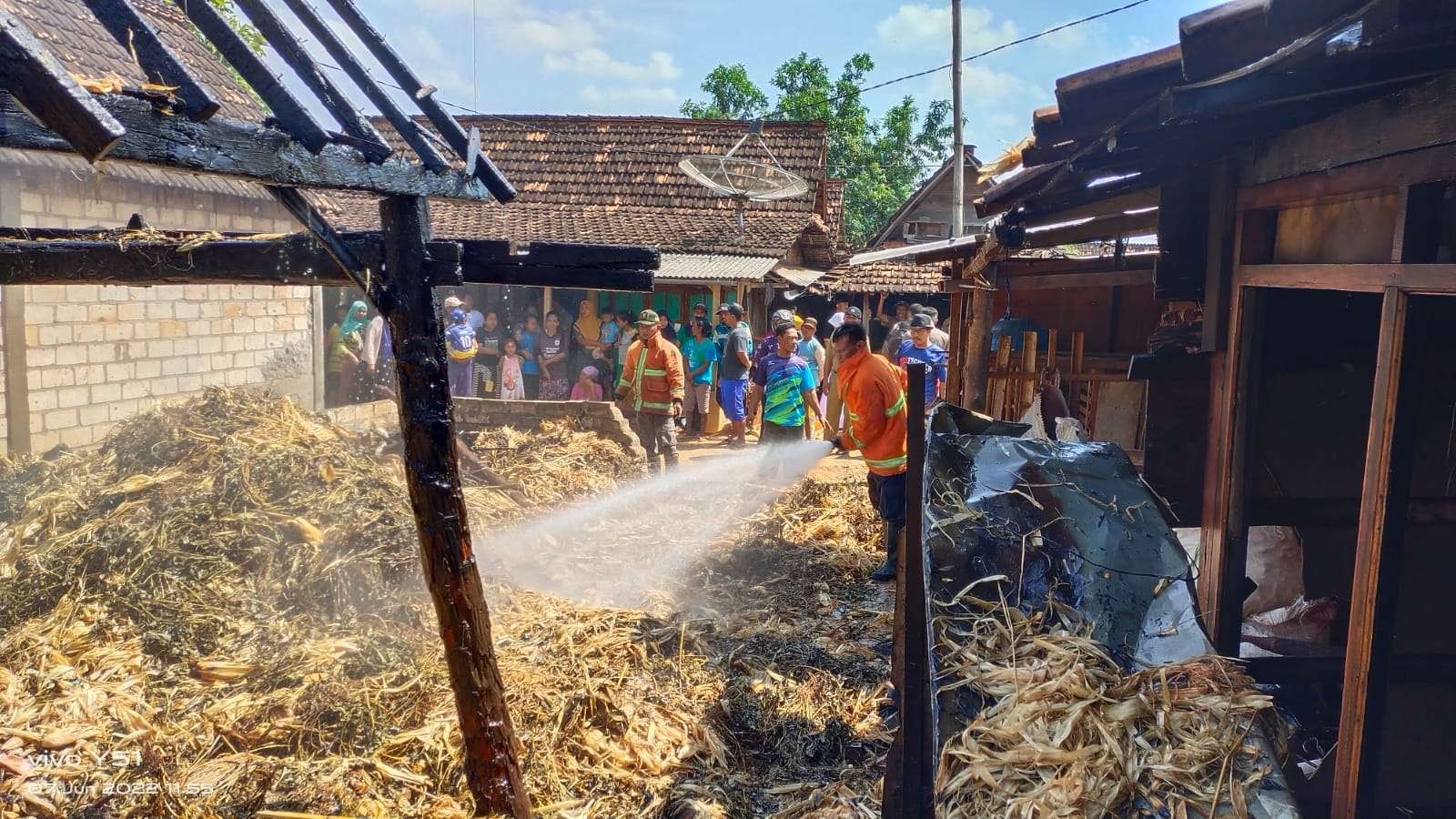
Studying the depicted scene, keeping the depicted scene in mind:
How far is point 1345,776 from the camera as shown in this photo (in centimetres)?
315

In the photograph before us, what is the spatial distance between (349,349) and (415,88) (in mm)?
10462

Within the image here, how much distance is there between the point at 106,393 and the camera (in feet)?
33.2

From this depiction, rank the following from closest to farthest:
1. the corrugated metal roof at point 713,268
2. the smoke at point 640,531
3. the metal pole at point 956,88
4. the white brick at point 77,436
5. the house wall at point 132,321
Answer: the smoke at point 640,531 < the house wall at point 132,321 < the white brick at point 77,436 < the corrugated metal roof at point 713,268 < the metal pole at point 956,88

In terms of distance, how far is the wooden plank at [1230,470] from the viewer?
4.40 metres

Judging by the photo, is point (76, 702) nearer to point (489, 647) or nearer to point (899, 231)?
point (489, 647)

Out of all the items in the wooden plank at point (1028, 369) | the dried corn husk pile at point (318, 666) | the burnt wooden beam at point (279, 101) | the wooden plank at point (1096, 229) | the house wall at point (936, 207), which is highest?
the house wall at point (936, 207)

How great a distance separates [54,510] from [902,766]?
18.4 ft

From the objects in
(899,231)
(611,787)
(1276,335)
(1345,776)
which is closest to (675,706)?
(611,787)

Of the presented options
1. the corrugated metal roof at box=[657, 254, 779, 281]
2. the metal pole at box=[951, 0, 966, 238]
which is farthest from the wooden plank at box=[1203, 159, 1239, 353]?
the metal pole at box=[951, 0, 966, 238]

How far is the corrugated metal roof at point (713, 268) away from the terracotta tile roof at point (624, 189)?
0.24 metres

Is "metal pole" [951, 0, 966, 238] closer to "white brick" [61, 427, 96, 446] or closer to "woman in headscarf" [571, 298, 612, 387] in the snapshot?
"woman in headscarf" [571, 298, 612, 387]

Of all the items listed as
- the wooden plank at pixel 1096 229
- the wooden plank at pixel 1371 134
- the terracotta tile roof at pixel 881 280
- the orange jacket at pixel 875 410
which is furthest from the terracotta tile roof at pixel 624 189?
the wooden plank at pixel 1371 134

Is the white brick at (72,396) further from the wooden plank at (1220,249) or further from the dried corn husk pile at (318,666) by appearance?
the wooden plank at (1220,249)

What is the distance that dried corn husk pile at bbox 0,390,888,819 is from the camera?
14.2ft
